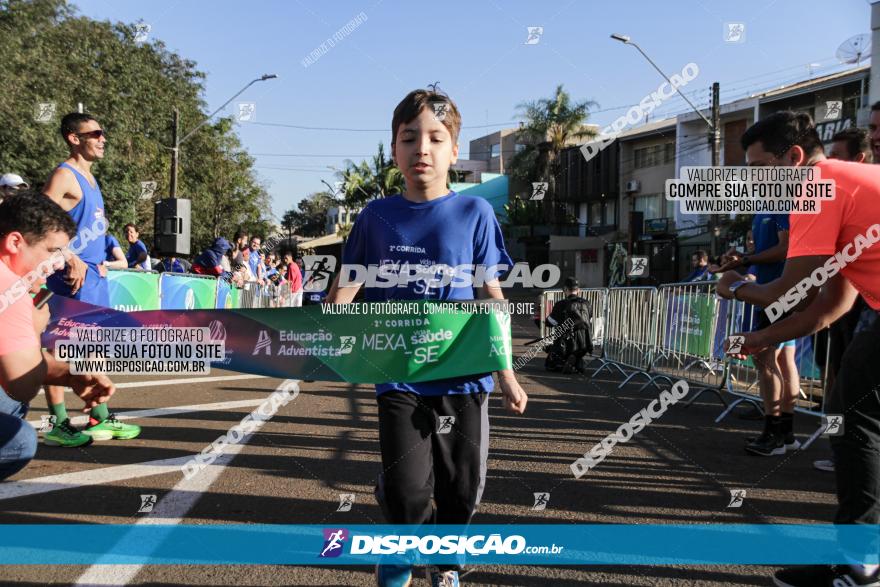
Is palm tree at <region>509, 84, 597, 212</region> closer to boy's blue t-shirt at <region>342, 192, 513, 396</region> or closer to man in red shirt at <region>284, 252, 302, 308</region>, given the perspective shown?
man in red shirt at <region>284, 252, 302, 308</region>

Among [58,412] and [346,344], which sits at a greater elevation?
[346,344]

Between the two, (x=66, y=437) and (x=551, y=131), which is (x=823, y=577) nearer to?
(x=66, y=437)

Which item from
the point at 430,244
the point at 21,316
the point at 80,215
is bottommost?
the point at 21,316

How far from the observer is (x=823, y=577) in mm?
2779

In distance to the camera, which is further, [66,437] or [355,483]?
[66,437]

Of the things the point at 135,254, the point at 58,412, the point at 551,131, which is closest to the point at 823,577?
the point at 58,412

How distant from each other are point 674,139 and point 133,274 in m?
37.0

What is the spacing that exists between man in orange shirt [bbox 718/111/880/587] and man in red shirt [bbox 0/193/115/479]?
116 inches

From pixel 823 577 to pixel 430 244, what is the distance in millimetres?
2214

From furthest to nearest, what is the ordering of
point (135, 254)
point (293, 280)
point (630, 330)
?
point (293, 280) < point (135, 254) < point (630, 330)

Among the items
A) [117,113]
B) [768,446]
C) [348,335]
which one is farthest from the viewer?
[117,113]

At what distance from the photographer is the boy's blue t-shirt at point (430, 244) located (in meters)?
2.68

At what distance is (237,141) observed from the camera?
41875 millimetres

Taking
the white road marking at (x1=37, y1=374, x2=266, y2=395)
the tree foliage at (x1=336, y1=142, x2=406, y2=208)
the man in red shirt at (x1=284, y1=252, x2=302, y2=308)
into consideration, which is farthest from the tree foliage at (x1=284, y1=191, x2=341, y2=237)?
the white road marking at (x1=37, y1=374, x2=266, y2=395)
